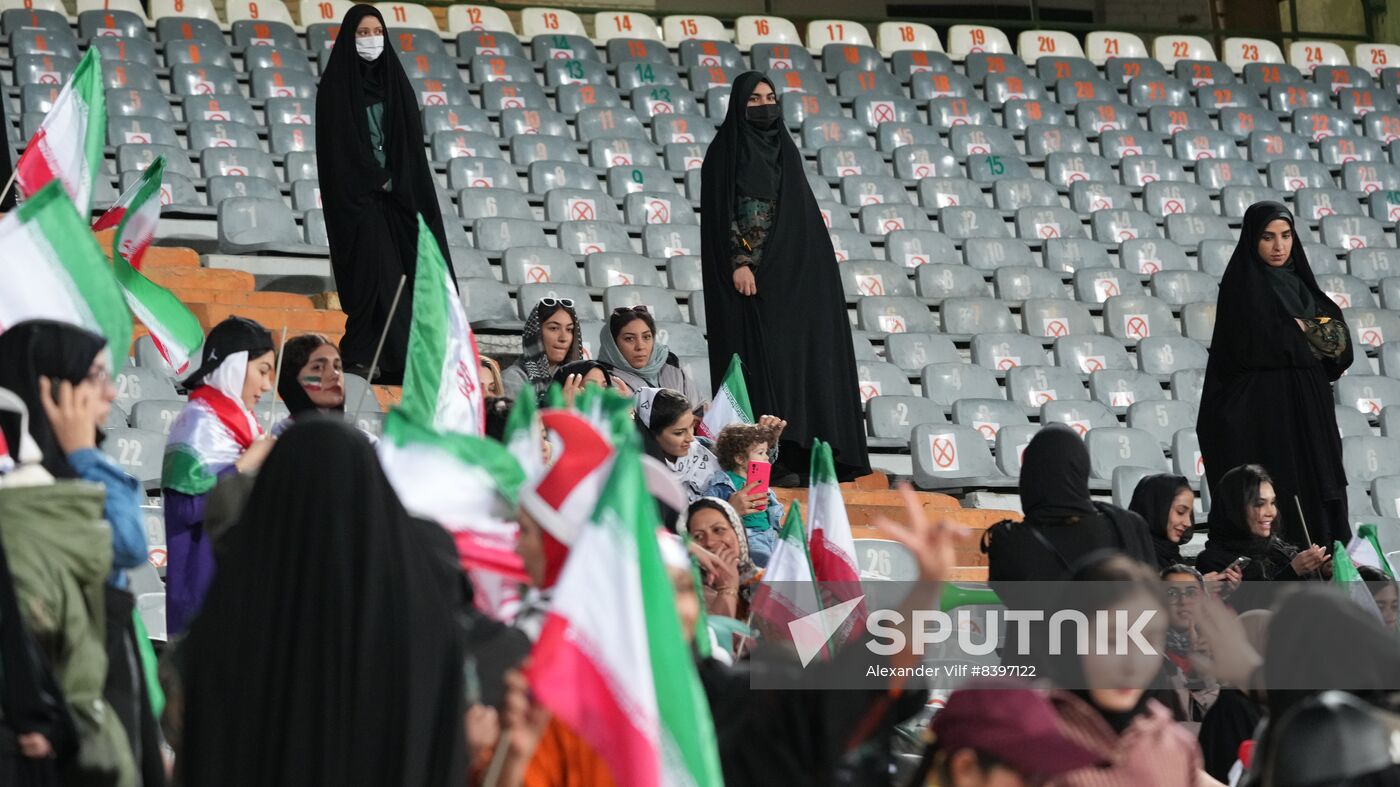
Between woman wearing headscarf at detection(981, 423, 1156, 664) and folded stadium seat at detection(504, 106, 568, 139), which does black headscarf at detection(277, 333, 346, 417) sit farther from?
folded stadium seat at detection(504, 106, 568, 139)

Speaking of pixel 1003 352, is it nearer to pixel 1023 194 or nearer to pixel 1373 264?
pixel 1023 194

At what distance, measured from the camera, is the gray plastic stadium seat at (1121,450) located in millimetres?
8227

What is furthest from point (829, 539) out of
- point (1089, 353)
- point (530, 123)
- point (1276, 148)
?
point (1276, 148)

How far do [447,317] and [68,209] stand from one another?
98 cm

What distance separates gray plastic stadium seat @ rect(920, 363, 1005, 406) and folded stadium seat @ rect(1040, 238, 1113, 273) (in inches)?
73.2

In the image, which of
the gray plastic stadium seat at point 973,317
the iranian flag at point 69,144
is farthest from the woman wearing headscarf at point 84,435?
the gray plastic stadium seat at point 973,317

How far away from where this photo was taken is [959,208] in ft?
35.7

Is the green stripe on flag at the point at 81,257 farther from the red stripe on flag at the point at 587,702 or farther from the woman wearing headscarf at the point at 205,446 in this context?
the red stripe on flag at the point at 587,702

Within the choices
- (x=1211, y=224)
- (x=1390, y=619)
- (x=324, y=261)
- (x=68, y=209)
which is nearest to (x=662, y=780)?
(x=68, y=209)

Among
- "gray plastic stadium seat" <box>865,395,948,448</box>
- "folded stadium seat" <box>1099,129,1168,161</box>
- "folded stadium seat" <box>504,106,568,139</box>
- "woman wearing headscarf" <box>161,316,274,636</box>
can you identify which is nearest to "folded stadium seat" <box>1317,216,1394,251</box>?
"folded stadium seat" <box>1099,129,1168,161</box>

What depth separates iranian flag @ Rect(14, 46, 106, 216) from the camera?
200 inches

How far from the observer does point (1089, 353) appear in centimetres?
944

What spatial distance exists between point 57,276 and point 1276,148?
10.1 meters

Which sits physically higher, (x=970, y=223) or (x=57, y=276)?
(x=57, y=276)
